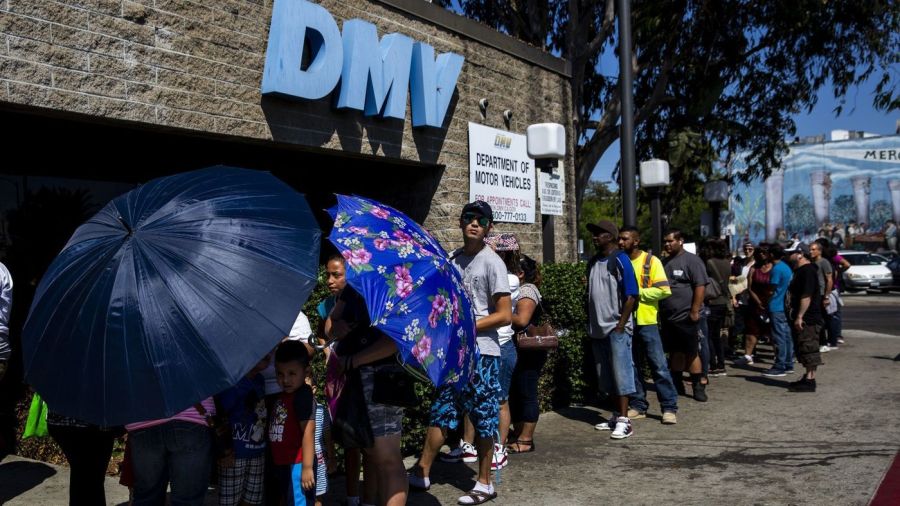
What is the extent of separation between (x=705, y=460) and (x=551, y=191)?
14.4 ft

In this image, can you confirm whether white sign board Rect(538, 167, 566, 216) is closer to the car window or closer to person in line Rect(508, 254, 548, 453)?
person in line Rect(508, 254, 548, 453)

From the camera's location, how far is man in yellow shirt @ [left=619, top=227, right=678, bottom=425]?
24.4ft

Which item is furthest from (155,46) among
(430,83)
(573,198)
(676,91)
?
(676,91)

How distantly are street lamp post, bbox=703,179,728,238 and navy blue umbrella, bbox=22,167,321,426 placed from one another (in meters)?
12.4

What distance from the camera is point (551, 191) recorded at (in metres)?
9.63

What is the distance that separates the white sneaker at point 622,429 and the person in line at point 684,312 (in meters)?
1.60

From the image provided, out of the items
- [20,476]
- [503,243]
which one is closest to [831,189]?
[503,243]

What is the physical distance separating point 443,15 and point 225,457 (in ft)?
21.3

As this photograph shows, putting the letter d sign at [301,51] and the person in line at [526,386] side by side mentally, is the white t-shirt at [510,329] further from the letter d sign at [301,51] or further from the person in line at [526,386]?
the letter d sign at [301,51]

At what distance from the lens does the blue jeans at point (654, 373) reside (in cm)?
742

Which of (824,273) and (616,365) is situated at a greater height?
(824,273)

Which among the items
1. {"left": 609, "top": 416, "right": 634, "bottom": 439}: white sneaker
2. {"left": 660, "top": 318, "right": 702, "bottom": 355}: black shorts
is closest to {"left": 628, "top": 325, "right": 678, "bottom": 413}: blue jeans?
{"left": 609, "top": 416, "right": 634, "bottom": 439}: white sneaker

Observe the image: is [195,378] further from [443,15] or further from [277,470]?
[443,15]

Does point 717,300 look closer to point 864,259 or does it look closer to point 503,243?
point 503,243
